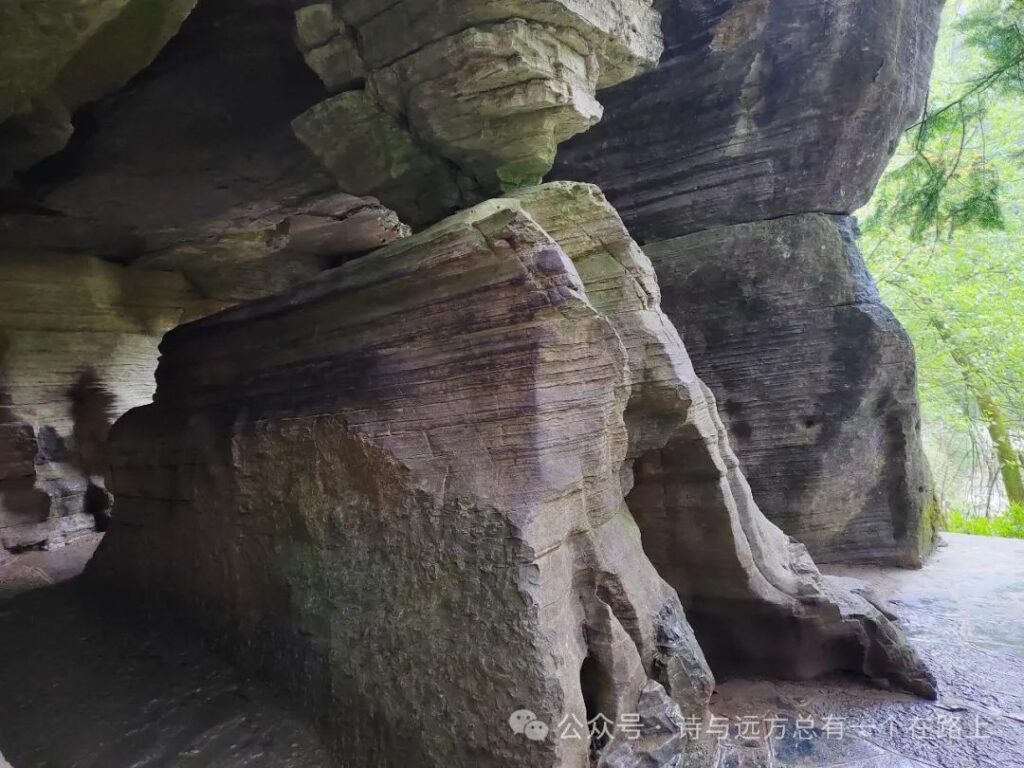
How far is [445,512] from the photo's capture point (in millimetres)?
2857

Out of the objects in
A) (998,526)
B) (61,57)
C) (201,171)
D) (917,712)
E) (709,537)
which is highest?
(201,171)

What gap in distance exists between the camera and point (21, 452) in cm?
647

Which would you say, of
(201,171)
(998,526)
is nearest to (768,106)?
(201,171)

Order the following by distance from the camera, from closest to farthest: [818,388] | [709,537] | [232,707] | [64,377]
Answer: [232,707] → [709,537] → [818,388] → [64,377]

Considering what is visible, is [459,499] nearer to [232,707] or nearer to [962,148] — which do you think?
[232,707]

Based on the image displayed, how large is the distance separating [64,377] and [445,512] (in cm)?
615

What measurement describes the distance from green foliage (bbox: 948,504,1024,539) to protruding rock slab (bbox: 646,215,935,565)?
329 centimetres

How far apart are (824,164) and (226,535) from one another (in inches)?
247

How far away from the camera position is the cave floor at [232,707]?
294cm

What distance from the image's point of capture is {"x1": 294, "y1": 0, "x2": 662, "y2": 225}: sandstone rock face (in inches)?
134

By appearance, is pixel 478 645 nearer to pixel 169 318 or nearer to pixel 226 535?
pixel 226 535

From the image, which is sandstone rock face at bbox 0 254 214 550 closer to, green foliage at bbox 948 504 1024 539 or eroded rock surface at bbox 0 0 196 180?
eroded rock surface at bbox 0 0 196 180

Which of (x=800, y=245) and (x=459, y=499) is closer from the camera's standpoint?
(x=459, y=499)

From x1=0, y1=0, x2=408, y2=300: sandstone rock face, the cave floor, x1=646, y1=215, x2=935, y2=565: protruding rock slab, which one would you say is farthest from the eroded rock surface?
x1=646, y1=215, x2=935, y2=565: protruding rock slab
